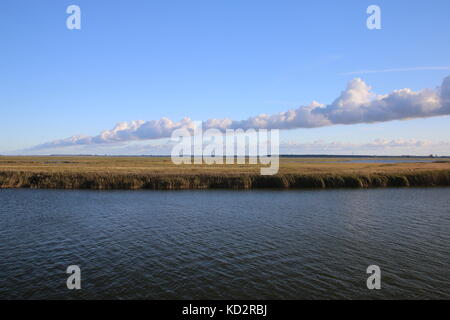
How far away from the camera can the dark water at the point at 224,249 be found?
14.6m

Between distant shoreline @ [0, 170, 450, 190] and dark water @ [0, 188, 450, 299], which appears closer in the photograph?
dark water @ [0, 188, 450, 299]

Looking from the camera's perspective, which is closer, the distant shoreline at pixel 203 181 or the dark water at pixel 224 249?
the dark water at pixel 224 249

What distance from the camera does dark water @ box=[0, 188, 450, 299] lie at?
14578 millimetres

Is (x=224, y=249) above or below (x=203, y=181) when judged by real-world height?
below

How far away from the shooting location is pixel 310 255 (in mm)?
18922

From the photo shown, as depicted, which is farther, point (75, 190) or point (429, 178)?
point (429, 178)

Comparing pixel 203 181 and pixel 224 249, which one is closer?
pixel 224 249

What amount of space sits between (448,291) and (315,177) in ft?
129

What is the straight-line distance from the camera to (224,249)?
20062 millimetres

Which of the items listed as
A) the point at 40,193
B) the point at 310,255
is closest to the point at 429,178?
the point at 310,255
